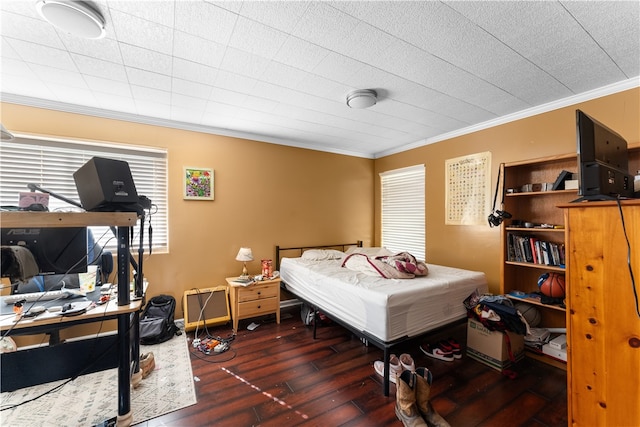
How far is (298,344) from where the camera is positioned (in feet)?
9.32

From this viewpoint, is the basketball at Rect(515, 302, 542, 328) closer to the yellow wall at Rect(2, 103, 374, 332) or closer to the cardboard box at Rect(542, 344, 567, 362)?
the cardboard box at Rect(542, 344, 567, 362)

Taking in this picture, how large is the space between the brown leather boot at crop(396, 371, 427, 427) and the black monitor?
85.6 inches

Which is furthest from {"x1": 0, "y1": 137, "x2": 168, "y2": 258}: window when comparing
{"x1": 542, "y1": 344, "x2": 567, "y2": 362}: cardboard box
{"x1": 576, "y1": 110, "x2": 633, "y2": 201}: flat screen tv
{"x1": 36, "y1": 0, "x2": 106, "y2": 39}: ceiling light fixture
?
{"x1": 542, "y1": 344, "x2": 567, "y2": 362}: cardboard box

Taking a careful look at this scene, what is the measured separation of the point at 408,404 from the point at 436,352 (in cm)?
103

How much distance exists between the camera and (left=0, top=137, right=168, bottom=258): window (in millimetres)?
2568

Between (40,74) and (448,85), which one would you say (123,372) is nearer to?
(40,74)

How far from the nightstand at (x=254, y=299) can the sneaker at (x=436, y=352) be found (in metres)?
1.79

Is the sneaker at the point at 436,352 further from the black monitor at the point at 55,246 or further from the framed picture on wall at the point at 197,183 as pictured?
the framed picture on wall at the point at 197,183

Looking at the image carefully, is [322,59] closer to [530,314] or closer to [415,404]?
[415,404]

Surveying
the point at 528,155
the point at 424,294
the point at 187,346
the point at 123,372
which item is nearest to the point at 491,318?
the point at 424,294

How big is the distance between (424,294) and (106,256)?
2.90 metres

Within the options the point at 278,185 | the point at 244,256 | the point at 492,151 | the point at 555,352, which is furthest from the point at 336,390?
the point at 492,151

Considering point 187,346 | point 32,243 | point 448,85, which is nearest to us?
point 32,243

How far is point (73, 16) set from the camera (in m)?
1.44
